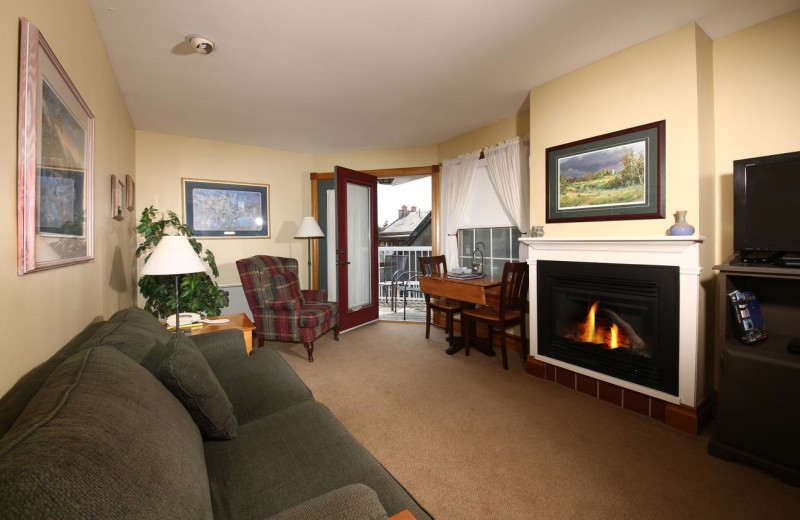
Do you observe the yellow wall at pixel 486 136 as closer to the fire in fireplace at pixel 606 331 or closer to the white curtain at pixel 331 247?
the white curtain at pixel 331 247

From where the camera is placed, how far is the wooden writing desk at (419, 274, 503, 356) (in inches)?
128

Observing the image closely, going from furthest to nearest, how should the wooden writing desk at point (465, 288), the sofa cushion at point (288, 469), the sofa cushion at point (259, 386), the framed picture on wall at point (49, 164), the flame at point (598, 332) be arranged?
the wooden writing desk at point (465, 288) < the flame at point (598, 332) < the sofa cushion at point (259, 386) < the framed picture on wall at point (49, 164) < the sofa cushion at point (288, 469)

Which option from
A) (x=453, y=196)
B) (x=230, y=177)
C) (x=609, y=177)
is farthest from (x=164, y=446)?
(x=230, y=177)

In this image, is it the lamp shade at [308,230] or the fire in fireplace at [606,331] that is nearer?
the fire in fireplace at [606,331]

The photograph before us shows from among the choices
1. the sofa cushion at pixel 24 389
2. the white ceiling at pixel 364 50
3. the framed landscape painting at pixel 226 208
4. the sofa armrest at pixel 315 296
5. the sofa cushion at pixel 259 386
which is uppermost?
the white ceiling at pixel 364 50

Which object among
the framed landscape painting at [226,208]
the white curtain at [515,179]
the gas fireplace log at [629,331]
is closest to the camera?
the gas fireplace log at [629,331]

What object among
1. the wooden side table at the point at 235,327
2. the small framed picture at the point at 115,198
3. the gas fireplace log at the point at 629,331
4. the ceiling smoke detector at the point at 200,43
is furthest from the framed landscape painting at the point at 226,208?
the gas fireplace log at the point at 629,331

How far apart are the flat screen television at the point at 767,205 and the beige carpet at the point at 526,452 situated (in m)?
1.16

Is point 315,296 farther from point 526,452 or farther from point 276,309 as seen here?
point 526,452

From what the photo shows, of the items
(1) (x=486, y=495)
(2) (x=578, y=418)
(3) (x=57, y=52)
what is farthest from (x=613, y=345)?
(3) (x=57, y=52)

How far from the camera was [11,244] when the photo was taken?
1036mm

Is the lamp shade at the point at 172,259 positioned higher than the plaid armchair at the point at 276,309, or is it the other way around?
the lamp shade at the point at 172,259

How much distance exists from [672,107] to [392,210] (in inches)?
248

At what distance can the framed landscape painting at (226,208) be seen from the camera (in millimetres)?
4305
